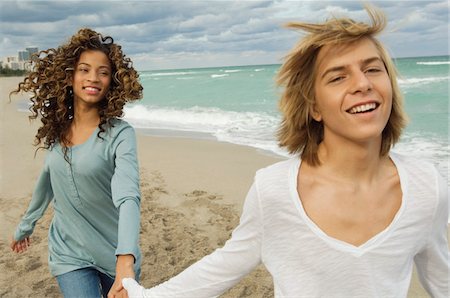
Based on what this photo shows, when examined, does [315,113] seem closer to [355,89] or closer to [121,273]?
[355,89]

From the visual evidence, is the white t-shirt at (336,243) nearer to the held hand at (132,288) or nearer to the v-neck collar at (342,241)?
the v-neck collar at (342,241)

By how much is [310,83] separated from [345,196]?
0.43m

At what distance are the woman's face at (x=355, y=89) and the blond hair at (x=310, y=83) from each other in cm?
3

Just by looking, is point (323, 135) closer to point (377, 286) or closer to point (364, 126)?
point (364, 126)

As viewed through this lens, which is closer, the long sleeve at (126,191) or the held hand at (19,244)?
the long sleeve at (126,191)

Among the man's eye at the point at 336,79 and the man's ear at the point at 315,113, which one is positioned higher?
the man's eye at the point at 336,79

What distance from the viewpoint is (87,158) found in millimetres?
2928

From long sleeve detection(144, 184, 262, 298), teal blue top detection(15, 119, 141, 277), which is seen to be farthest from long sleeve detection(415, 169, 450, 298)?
teal blue top detection(15, 119, 141, 277)

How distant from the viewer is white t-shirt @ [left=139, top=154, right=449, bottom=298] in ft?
5.57

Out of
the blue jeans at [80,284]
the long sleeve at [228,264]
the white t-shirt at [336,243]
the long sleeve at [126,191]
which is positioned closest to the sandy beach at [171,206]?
the blue jeans at [80,284]

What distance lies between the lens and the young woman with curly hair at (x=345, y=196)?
5.63 feet

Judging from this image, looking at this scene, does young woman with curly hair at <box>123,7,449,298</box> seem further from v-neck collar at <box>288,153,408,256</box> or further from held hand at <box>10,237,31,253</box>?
held hand at <box>10,237,31,253</box>

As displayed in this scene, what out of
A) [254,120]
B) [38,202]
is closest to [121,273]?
[38,202]

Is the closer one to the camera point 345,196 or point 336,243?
point 336,243
